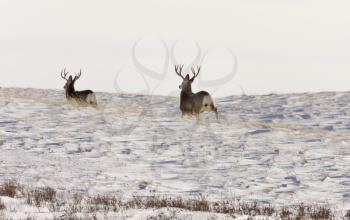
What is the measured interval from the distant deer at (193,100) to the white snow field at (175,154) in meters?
0.44

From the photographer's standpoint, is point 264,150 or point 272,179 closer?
point 272,179

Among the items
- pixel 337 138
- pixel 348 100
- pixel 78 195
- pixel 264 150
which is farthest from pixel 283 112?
pixel 78 195

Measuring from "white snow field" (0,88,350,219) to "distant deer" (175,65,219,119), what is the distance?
0.44 meters

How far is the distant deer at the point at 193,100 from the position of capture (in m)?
23.2

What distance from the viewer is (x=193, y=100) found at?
23328mm

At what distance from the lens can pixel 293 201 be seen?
40.0 feet

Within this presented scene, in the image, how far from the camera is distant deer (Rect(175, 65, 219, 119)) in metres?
23.2

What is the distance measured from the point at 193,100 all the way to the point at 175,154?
666cm

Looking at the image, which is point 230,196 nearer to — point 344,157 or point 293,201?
point 293,201

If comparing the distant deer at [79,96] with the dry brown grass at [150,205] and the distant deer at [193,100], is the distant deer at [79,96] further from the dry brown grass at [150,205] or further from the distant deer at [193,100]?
the dry brown grass at [150,205]

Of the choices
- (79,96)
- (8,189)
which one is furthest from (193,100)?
(8,189)

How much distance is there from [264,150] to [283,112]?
33.2 feet

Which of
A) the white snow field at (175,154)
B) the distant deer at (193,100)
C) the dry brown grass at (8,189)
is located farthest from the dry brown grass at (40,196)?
the distant deer at (193,100)

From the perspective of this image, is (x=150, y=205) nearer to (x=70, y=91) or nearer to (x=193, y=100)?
(x=193, y=100)
